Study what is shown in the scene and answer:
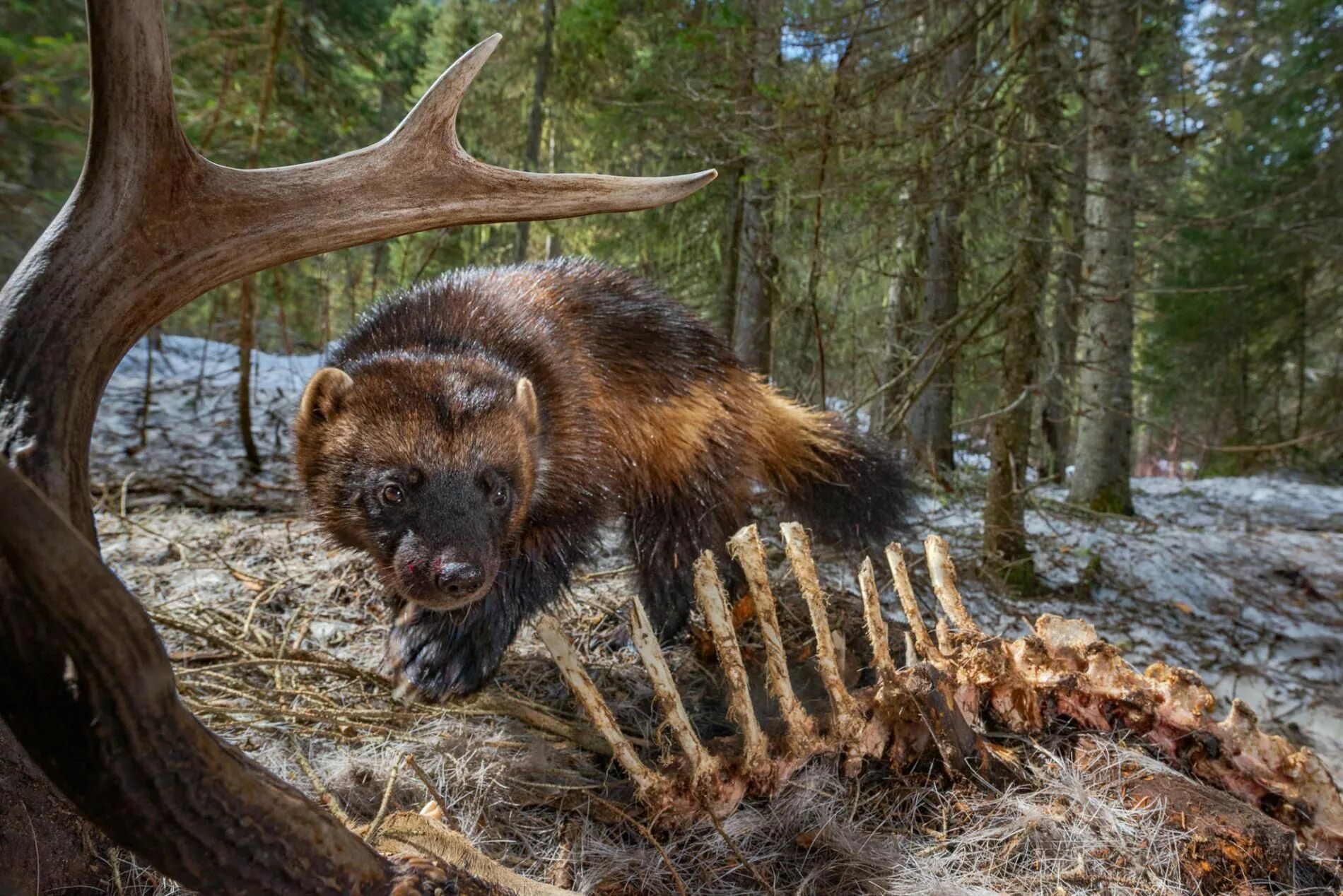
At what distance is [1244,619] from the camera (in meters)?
3.85

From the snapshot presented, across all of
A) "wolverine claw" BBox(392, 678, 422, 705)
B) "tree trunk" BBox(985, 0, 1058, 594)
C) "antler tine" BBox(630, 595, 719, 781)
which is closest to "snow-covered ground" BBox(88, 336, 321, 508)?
"wolverine claw" BBox(392, 678, 422, 705)

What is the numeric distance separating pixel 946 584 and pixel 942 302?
412cm

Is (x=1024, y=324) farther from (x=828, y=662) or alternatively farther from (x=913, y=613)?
(x=828, y=662)

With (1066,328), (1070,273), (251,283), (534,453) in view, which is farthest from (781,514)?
(1066,328)

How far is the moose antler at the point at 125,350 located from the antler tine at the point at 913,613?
1165 mm

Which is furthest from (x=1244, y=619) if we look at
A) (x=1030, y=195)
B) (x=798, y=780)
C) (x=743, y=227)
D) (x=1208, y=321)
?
(x=1208, y=321)

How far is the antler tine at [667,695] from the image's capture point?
1.59m

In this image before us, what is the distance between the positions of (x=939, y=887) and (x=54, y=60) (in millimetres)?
6309

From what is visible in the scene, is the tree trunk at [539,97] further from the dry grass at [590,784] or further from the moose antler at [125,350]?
the moose antler at [125,350]

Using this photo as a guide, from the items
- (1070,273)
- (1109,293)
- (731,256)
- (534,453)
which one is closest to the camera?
(534,453)

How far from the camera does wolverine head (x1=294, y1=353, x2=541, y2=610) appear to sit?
2.18 m

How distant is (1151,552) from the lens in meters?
4.31

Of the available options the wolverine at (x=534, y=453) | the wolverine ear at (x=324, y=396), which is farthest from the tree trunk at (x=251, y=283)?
the wolverine ear at (x=324, y=396)

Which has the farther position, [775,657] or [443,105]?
[775,657]
